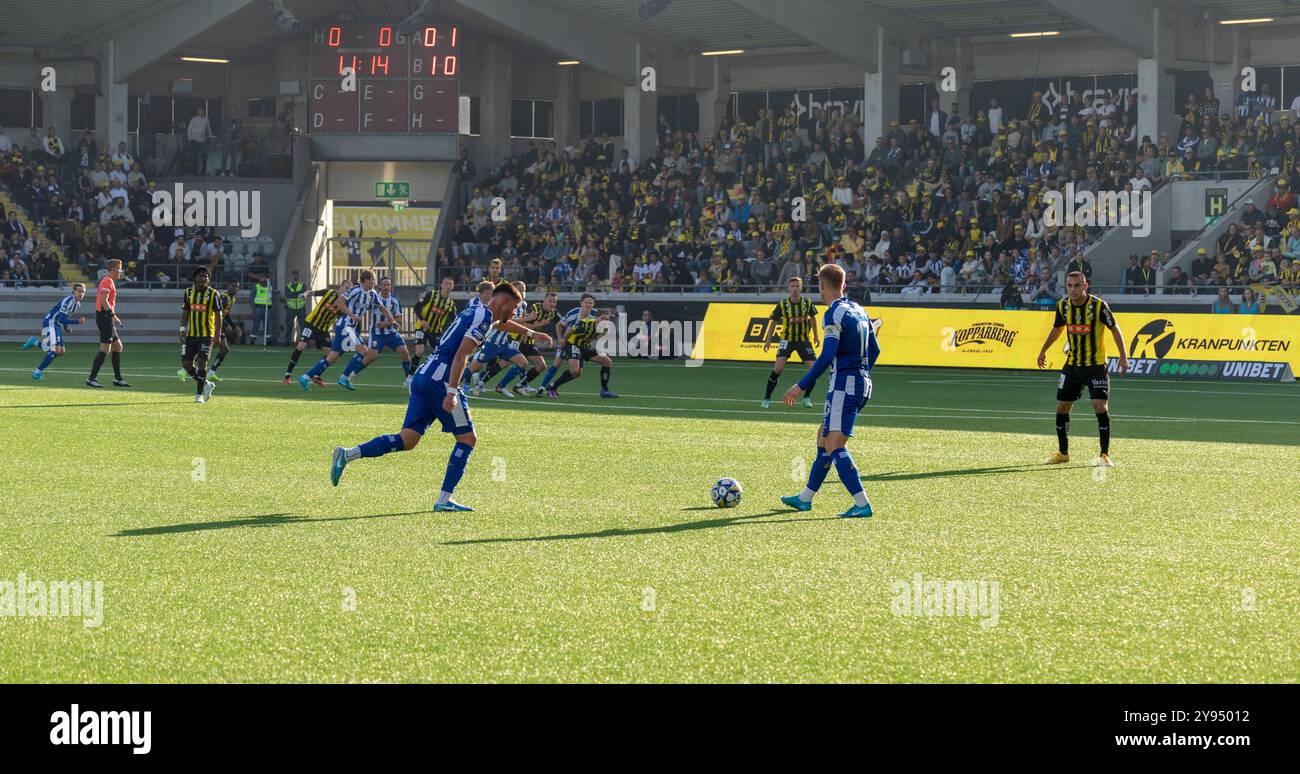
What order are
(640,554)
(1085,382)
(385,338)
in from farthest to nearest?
(385,338) < (1085,382) < (640,554)

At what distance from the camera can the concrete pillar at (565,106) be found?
5975cm

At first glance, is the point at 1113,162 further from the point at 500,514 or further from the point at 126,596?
the point at 126,596

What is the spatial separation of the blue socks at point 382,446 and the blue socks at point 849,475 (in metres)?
3.63

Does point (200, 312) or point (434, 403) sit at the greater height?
point (200, 312)

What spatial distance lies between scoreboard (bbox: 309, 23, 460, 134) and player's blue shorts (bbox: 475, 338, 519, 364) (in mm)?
25702

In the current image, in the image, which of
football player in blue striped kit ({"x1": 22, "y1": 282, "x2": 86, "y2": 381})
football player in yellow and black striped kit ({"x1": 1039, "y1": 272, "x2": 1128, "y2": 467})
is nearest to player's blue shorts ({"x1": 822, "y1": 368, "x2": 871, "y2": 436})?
football player in yellow and black striped kit ({"x1": 1039, "y1": 272, "x2": 1128, "y2": 467})

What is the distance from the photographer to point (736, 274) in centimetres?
4612

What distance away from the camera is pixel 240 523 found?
12.5 metres

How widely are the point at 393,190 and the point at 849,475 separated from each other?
4530cm

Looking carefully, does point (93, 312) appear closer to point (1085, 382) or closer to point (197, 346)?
point (197, 346)

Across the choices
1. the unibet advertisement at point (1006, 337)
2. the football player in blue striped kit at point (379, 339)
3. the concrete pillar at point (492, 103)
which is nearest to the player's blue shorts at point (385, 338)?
the football player in blue striped kit at point (379, 339)

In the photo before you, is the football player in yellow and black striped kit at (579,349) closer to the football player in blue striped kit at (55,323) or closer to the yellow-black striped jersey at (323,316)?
the yellow-black striped jersey at (323,316)

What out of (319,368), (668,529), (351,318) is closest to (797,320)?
(351,318)
